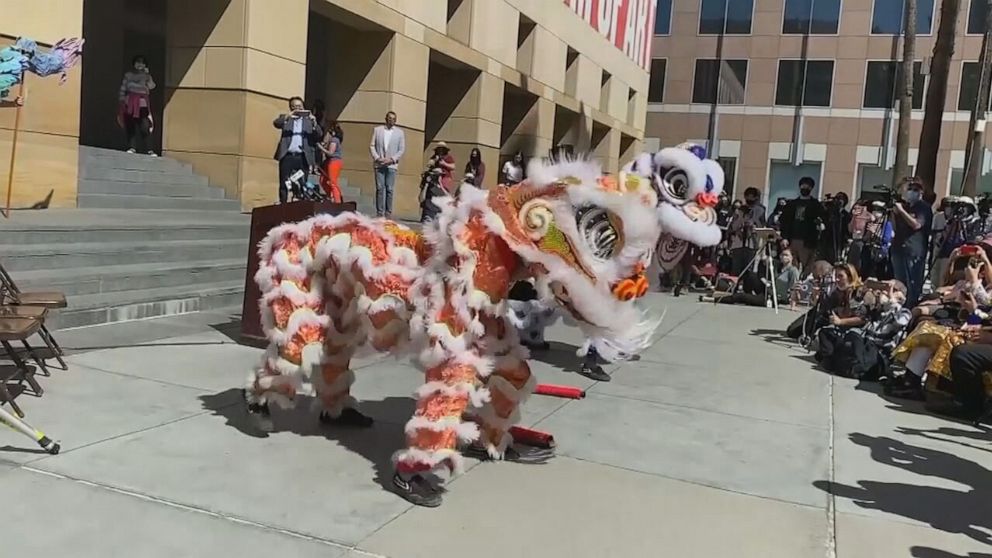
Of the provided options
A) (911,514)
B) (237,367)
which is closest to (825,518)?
(911,514)

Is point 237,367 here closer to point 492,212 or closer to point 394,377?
point 394,377

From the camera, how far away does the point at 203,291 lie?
914 cm

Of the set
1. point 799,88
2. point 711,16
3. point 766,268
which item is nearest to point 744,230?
point 766,268

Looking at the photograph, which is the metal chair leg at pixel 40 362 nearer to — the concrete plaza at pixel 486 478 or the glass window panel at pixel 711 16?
the concrete plaza at pixel 486 478

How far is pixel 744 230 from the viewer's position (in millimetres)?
15680

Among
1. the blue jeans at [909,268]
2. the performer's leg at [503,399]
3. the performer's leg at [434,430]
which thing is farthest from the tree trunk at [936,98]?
the performer's leg at [434,430]

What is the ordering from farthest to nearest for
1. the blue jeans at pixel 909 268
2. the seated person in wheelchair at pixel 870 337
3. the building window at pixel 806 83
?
the building window at pixel 806 83 < the blue jeans at pixel 909 268 < the seated person in wheelchair at pixel 870 337

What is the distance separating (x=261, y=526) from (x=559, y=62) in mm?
23641

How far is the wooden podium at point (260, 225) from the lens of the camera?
7.25m

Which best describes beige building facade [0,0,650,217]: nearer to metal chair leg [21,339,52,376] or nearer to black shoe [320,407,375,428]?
black shoe [320,407,375,428]

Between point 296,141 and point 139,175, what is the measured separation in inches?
98.4

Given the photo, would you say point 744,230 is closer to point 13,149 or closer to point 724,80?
point 13,149

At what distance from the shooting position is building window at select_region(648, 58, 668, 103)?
141ft

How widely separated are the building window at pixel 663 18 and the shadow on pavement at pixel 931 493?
3990cm
